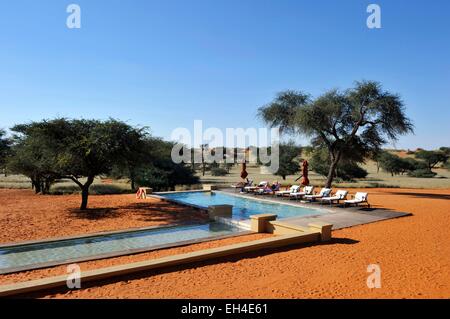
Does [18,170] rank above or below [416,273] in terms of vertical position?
above

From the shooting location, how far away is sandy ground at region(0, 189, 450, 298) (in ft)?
21.1

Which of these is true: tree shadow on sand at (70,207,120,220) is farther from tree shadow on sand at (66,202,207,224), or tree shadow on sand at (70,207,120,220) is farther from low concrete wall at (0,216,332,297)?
low concrete wall at (0,216,332,297)

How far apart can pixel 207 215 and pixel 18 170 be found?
16334mm

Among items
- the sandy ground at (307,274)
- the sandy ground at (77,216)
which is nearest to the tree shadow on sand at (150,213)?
the sandy ground at (77,216)

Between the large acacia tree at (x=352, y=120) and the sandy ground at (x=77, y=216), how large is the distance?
13421mm

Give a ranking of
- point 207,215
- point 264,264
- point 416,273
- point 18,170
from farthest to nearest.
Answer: point 18,170, point 207,215, point 264,264, point 416,273

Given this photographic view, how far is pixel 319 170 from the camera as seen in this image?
159ft

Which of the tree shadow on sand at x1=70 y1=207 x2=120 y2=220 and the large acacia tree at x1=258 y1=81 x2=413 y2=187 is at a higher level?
the large acacia tree at x1=258 y1=81 x2=413 y2=187

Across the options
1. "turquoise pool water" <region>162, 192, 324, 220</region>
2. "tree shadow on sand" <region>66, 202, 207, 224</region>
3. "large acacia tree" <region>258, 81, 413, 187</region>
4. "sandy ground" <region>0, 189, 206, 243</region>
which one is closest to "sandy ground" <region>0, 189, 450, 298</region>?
"sandy ground" <region>0, 189, 206, 243</region>

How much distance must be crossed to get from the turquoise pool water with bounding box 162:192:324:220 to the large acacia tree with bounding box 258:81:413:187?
28.2ft

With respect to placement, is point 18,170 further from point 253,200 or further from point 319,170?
point 319,170

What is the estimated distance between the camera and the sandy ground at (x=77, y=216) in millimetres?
12513

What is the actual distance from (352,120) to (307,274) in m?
21.0

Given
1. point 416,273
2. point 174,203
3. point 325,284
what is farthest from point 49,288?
point 174,203
